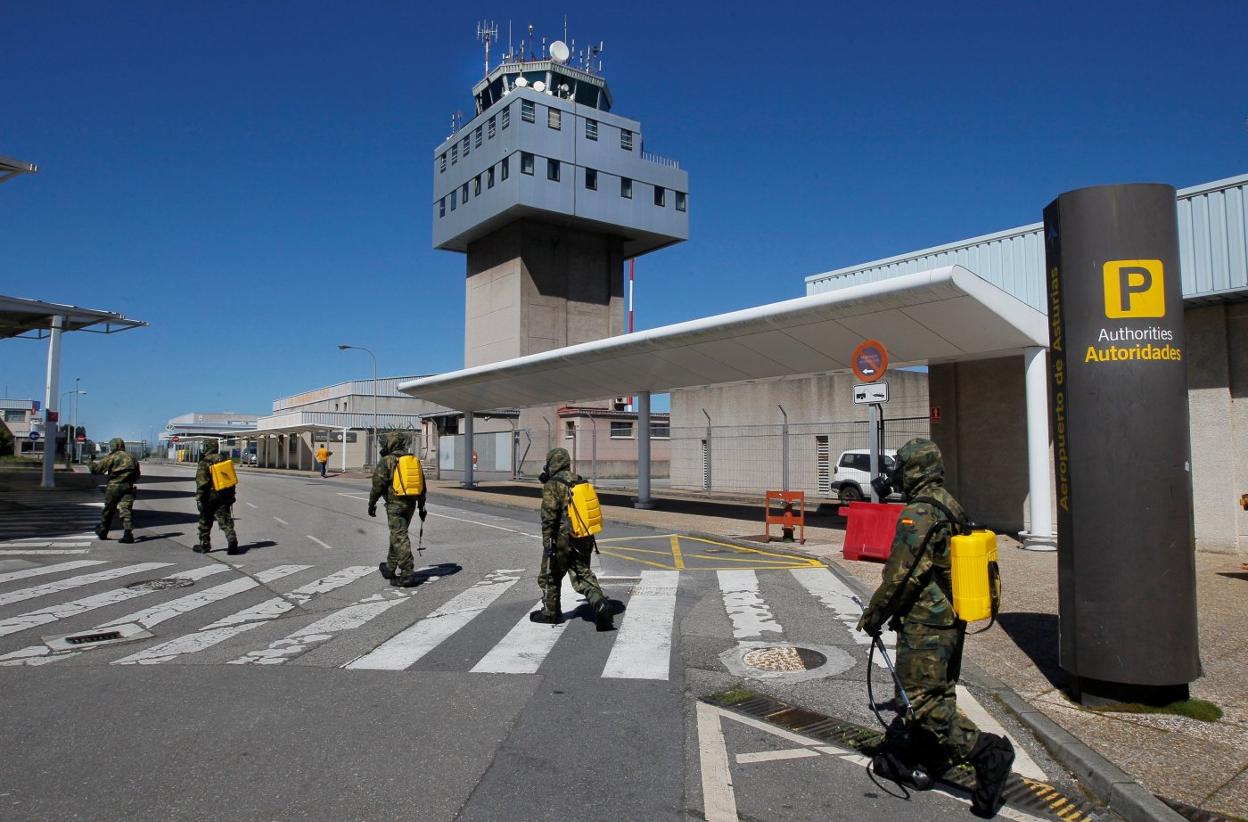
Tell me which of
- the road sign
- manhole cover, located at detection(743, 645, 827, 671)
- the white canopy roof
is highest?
the white canopy roof

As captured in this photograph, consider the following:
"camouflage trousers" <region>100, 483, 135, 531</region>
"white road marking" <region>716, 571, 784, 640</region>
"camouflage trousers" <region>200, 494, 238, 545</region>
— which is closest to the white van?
"white road marking" <region>716, 571, 784, 640</region>

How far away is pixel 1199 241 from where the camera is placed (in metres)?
12.5

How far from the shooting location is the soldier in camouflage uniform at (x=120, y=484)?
14.3 metres

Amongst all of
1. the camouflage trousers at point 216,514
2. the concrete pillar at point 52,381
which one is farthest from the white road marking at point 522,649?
the concrete pillar at point 52,381

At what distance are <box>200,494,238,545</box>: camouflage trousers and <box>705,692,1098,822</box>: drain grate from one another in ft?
33.2

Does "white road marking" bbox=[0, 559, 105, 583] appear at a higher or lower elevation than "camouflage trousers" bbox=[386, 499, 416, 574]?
lower

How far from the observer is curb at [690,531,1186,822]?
12.8 ft

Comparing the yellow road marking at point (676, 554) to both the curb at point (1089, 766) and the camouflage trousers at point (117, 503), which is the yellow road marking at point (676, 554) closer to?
the curb at point (1089, 766)

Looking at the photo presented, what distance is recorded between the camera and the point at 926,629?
4285mm

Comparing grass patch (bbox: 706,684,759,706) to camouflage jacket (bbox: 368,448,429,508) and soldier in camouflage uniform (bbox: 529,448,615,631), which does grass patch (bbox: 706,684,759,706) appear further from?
camouflage jacket (bbox: 368,448,429,508)

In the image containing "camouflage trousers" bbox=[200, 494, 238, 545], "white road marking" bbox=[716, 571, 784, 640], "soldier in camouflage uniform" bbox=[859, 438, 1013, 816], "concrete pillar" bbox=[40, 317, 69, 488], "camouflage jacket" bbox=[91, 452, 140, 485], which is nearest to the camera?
"soldier in camouflage uniform" bbox=[859, 438, 1013, 816]

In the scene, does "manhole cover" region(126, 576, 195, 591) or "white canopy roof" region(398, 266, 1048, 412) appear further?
"white canopy roof" region(398, 266, 1048, 412)

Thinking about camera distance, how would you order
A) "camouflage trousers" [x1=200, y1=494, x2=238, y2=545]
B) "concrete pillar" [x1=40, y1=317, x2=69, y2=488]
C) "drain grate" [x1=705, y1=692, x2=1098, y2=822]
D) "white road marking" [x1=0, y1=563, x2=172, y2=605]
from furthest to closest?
1. "concrete pillar" [x1=40, y1=317, x2=69, y2=488]
2. "camouflage trousers" [x1=200, y1=494, x2=238, y2=545]
3. "white road marking" [x1=0, y1=563, x2=172, y2=605]
4. "drain grate" [x1=705, y1=692, x2=1098, y2=822]

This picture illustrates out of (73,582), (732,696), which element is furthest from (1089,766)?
(73,582)
